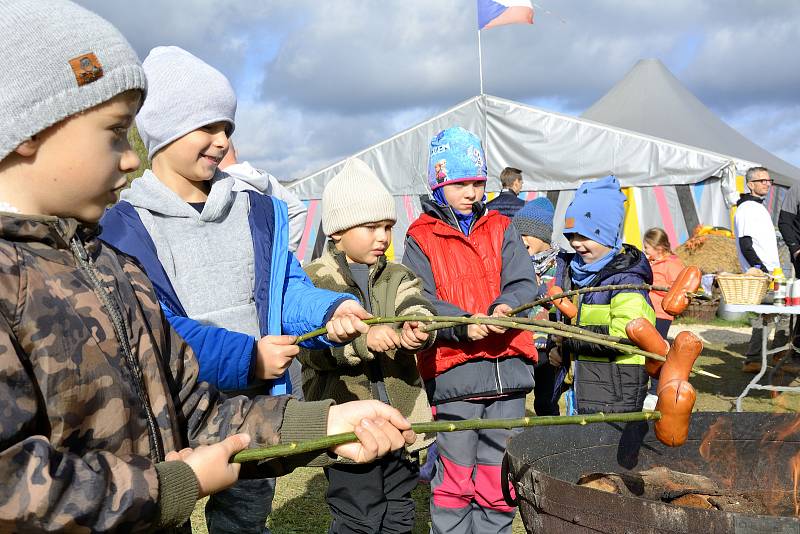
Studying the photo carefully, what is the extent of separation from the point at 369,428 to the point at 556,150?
37.3ft

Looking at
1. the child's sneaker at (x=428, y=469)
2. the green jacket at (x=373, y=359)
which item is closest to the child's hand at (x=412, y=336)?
the green jacket at (x=373, y=359)

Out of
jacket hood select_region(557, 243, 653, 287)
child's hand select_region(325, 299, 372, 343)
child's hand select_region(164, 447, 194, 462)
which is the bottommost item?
jacket hood select_region(557, 243, 653, 287)

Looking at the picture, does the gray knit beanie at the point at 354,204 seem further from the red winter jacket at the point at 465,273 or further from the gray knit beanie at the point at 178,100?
the gray knit beanie at the point at 178,100

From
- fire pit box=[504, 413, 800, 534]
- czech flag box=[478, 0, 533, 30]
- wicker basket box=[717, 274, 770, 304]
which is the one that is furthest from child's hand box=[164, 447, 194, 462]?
czech flag box=[478, 0, 533, 30]

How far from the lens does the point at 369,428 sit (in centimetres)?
159

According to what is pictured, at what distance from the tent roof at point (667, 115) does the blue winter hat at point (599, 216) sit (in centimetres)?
1200

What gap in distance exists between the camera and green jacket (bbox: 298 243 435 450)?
10.4ft

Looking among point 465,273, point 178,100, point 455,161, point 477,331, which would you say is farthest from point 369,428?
point 455,161

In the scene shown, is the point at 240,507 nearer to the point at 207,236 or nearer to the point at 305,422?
the point at 207,236

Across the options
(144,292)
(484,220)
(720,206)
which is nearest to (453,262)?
(484,220)

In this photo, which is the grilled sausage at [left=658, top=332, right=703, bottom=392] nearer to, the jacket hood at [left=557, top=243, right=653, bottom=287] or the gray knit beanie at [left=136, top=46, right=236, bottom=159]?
the gray knit beanie at [left=136, top=46, right=236, bottom=159]

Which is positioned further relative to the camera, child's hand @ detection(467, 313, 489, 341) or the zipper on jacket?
child's hand @ detection(467, 313, 489, 341)

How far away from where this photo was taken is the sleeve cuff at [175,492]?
4.18 feet

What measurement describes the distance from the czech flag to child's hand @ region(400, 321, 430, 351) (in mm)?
9222
